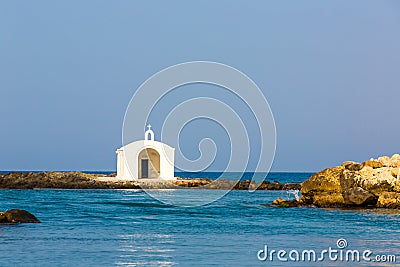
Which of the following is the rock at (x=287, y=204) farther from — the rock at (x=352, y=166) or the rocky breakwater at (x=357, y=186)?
the rock at (x=352, y=166)

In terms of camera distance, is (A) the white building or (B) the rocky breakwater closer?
(B) the rocky breakwater

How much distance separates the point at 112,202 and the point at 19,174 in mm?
27434

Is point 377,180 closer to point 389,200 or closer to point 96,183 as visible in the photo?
point 389,200

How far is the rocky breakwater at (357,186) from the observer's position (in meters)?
31.8

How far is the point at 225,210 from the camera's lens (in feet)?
109

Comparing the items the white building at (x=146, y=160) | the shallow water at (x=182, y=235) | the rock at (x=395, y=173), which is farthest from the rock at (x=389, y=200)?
the white building at (x=146, y=160)

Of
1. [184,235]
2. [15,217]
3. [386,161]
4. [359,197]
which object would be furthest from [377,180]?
[15,217]

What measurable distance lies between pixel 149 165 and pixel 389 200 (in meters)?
27.4

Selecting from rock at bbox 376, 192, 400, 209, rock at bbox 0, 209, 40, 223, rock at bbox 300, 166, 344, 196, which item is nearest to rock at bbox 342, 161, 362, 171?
rock at bbox 300, 166, 344, 196

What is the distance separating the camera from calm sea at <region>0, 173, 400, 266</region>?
1673cm

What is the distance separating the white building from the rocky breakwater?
768 inches

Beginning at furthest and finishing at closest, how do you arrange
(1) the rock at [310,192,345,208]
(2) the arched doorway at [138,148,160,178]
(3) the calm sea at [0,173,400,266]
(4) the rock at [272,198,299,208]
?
(2) the arched doorway at [138,148,160,178]
(4) the rock at [272,198,299,208]
(1) the rock at [310,192,345,208]
(3) the calm sea at [0,173,400,266]

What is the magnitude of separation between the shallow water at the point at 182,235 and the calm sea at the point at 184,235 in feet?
0.08

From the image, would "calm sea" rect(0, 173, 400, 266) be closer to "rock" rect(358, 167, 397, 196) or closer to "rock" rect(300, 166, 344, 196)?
"rock" rect(358, 167, 397, 196)
